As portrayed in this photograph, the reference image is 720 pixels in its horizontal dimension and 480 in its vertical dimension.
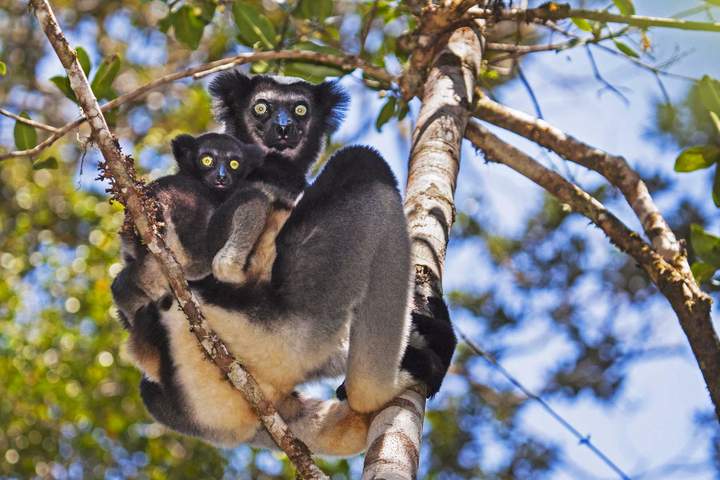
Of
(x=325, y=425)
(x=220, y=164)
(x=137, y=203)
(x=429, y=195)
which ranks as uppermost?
(x=429, y=195)

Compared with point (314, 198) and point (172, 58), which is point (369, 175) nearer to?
point (314, 198)

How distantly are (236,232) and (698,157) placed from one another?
2.87 meters

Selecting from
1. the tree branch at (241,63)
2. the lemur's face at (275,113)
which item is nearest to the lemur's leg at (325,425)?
the lemur's face at (275,113)

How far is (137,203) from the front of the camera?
3.34m

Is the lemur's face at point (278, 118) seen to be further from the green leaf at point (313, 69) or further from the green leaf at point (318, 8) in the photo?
the green leaf at point (318, 8)

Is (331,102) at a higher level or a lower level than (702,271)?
lower

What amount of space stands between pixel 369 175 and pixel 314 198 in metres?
0.31

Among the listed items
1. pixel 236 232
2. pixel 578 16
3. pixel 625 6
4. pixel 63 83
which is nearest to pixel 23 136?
pixel 63 83

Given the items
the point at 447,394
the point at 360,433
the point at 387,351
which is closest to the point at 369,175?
the point at 387,351

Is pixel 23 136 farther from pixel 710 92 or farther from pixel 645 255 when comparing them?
pixel 710 92

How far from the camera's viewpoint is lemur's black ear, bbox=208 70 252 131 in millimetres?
5637

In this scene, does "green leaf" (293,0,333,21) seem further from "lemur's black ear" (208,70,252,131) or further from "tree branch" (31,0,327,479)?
"tree branch" (31,0,327,479)

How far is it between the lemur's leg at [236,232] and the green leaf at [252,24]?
2106 millimetres

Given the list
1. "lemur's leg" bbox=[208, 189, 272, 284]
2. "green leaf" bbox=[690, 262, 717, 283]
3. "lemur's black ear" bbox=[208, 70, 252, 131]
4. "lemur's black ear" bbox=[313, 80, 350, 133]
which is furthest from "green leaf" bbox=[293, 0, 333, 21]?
"green leaf" bbox=[690, 262, 717, 283]
